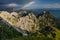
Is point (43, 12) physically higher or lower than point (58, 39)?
higher

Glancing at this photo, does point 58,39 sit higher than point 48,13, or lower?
lower

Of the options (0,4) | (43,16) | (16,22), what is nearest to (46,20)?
(43,16)

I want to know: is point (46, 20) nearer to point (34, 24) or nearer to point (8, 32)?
point (34, 24)

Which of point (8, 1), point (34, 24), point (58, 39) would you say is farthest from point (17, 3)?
point (58, 39)

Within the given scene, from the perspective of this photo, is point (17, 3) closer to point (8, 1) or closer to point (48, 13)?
point (8, 1)

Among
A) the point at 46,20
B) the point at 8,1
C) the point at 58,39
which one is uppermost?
the point at 8,1

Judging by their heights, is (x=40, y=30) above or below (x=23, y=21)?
below
